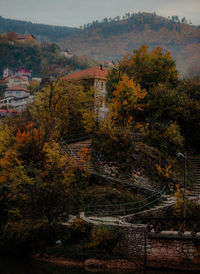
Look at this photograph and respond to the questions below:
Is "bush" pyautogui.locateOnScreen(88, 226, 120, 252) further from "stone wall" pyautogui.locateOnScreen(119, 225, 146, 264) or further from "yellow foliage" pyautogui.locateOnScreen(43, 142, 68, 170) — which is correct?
"yellow foliage" pyautogui.locateOnScreen(43, 142, 68, 170)

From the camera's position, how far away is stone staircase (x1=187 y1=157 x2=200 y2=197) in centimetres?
2727

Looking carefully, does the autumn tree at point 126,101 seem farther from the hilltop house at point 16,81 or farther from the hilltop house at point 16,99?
the hilltop house at point 16,81

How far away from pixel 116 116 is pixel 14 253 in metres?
16.6

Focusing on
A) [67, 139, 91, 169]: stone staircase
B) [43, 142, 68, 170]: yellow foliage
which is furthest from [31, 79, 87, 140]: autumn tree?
[43, 142, 68, 170]: yellow foliage

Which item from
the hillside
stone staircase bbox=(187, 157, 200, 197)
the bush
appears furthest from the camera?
the hillside

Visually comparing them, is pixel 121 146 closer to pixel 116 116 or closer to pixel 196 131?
pixel 116 116

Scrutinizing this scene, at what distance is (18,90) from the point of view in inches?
4220

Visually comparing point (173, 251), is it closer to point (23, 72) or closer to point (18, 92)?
point (18, 92)

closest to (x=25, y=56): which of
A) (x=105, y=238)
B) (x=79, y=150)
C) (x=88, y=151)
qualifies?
(x=79, y=150)

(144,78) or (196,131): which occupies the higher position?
(144,78)

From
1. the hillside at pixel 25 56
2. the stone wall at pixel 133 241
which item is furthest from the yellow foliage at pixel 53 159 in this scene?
the hillside at pixel 25 56

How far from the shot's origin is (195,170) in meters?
30.7

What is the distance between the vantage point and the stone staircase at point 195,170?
2727 cm

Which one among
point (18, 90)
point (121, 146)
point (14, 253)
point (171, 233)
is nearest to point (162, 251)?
point (171, 233)
